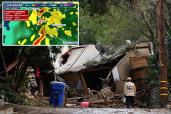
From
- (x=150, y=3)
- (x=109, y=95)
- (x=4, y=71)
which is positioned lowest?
(x=109, y=95)

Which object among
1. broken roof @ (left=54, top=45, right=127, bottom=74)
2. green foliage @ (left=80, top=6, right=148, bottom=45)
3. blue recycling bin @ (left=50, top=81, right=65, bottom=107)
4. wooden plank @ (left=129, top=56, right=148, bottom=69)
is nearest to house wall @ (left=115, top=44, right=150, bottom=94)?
wooden plank @ (left=129, top=56, right=148, bottom=69)

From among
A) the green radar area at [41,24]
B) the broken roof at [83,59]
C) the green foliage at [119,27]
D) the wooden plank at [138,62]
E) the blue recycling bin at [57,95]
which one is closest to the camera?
the green radar area at [41,24]

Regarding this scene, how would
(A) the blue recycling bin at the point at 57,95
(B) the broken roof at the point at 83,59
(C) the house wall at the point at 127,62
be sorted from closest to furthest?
1. (A) the blue recycling bin at the point at 57,95
2. (C) the house wall at the point at 127,62
3. (B) the broken roof at the point at 83,59

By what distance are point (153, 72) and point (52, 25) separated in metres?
13.0

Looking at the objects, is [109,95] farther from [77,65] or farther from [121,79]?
[77,65]

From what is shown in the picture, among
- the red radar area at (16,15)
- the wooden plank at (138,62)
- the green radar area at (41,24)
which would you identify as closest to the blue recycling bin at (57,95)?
the green radar area at (41,24)

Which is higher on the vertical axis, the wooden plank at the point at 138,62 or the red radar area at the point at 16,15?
the red radar area at the point at 16,15

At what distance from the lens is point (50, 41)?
14.5 metres

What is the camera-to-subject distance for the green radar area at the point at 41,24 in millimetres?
14430

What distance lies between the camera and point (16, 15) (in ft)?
47.8

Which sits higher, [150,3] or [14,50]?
[150,3]

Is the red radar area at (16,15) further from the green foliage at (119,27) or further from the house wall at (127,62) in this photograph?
the house wall at (127,62)

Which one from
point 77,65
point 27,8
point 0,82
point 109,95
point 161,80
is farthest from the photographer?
point 77,65

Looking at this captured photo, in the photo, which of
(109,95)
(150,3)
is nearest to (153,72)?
(109,95)
